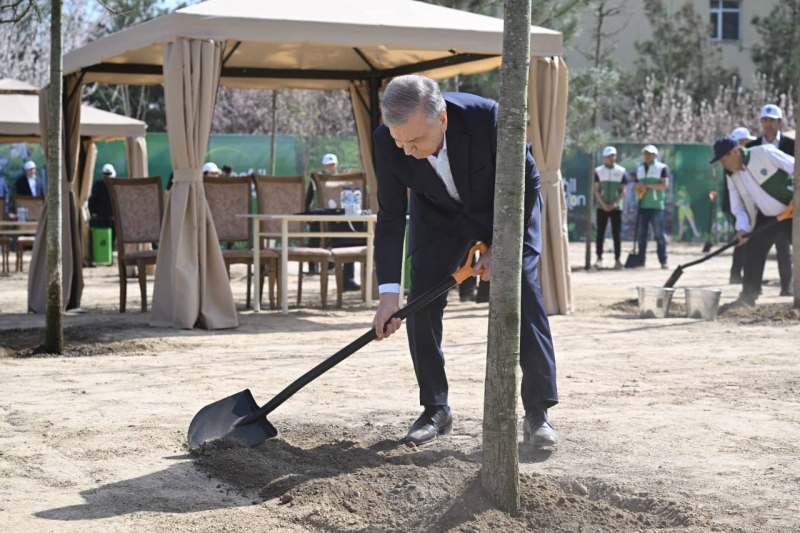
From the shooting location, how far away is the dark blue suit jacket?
429 centimetres

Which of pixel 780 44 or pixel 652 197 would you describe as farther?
pixel 780 44

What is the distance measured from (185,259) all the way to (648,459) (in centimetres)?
548

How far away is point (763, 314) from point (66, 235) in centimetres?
649

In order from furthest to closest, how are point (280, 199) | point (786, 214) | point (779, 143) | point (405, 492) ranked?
1. point (779, 143)
2. point (280, 199)
3. point (786, 214)
4. point (405, 492)

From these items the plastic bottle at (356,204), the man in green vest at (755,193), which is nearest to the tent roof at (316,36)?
the plastic bottle at (356,204)

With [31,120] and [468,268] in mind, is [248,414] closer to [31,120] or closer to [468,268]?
[468,268]

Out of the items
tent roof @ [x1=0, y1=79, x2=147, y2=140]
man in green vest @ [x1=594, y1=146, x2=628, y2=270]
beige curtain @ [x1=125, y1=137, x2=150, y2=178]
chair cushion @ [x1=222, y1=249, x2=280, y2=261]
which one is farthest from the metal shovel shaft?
beige curtain @ [x1=125, y1=137, x2=150, y2=178]

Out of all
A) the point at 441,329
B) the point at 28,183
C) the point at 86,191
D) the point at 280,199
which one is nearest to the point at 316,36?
the point at 280,199

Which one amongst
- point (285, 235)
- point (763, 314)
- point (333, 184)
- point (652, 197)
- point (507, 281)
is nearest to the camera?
point (507, 281)

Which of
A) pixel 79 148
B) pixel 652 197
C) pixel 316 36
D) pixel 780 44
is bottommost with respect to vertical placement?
pixel 652 197

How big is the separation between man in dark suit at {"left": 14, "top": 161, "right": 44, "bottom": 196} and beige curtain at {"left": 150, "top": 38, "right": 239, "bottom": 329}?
32.3 feet

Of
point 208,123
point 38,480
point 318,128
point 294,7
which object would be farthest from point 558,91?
point 318,128

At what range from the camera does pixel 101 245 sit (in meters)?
17.9

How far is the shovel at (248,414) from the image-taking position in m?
4.40
